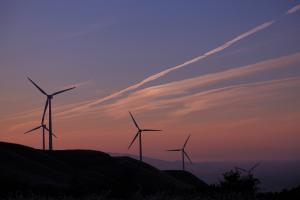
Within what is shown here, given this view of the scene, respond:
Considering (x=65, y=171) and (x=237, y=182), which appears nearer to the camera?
(x=237, y=182)

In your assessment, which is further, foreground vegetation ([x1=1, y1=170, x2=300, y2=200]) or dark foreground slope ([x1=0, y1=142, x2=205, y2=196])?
dark foreground slope ([x1=0, y1=142, x2=205, y2=196])

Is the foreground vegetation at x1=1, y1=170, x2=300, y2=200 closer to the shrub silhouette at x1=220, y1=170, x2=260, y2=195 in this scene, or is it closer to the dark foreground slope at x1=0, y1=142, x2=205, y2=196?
the shrub silhouette at x1=220, y1=170, x2=260, y2=195

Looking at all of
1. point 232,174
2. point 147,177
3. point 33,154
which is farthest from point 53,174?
point 232,174

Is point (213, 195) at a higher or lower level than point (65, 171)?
lower

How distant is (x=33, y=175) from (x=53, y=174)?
30.0ft

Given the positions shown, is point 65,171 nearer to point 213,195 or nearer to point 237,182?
point 237,182

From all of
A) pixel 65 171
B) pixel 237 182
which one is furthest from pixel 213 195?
pixel 65 171

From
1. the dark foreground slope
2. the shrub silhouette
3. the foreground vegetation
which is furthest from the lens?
the dark foreground slope

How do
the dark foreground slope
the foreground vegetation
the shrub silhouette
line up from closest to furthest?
1. the foreground vegetation
2. the shrub silhouette
3. the dark foreground slope

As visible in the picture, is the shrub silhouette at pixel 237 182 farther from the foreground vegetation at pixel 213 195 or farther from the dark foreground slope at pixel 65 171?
the dark foreground slope at pixel 65 171

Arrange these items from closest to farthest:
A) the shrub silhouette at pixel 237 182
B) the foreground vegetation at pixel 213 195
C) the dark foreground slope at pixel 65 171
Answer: the foreground vegetation at pixel 213 195, the shrub silhouette at pixel 237 182, the dark foreground slope at pixel 65 171

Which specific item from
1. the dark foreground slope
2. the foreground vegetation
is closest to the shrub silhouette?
the foreground vegetation

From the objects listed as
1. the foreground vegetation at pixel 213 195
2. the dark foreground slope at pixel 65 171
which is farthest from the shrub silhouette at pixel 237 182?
the dark foreground slope at pixel 65 171

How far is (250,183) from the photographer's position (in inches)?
3602
